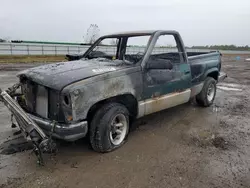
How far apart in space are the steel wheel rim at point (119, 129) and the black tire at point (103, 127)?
0.61 ft

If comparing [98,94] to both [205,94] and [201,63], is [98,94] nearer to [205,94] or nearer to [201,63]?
[201,63]

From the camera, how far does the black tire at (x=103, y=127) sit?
3480 millimetres

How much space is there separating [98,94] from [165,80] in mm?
1654

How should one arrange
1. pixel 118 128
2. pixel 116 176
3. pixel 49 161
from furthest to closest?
pixel 118 128 → pixel 49 161 → pixel 116 176

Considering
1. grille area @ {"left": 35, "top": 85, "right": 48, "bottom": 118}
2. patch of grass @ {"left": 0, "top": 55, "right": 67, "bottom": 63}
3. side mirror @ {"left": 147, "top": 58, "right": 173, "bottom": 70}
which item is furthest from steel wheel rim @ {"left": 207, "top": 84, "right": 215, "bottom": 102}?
patch of grass @ {"left": 0, "top": 55, "right": 67, "bottom": 63}

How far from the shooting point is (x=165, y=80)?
450 centimetres

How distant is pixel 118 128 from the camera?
3941 millimetres

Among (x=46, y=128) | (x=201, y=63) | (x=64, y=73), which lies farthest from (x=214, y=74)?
(x=46, y=128)

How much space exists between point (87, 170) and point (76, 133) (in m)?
0.54

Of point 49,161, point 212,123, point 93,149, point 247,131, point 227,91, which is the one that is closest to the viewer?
point 49,161

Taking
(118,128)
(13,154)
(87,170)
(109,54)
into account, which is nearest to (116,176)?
(87,170)

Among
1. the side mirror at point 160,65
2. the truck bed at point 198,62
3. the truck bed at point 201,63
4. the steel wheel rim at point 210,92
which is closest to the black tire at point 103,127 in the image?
the side mirror at point 160,65

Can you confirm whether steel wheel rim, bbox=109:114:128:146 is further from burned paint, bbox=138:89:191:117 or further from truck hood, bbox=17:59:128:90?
truck hood, bbox=17:59:128:90

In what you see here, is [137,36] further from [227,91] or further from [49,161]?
[227,91]
